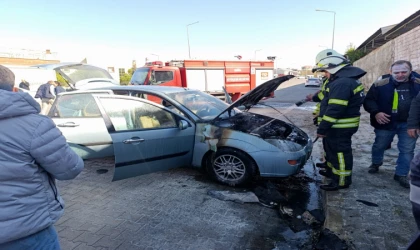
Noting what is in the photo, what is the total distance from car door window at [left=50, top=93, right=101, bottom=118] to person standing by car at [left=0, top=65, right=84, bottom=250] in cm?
311

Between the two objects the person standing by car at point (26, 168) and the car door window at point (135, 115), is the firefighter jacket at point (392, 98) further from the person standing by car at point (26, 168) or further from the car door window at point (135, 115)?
the person standing by car at point (26, 168)

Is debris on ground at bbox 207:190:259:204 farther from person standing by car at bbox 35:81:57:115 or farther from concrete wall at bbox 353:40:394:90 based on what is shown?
concrete wall at bbox 353:40:394:90

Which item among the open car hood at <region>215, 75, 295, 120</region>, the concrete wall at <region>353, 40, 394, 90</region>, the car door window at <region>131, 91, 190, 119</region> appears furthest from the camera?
the concrete wall at <region>353, 40, 394, 90</region>

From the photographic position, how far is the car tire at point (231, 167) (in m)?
3.48

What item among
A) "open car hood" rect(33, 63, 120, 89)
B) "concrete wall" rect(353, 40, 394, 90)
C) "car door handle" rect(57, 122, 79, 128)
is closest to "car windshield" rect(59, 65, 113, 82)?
"open car hood" rect(33, 63, 120, 89)

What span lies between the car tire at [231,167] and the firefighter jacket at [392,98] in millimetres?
1930

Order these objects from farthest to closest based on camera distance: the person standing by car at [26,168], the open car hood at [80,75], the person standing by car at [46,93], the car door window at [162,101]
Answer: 1. the person standing by car at [46,93]
2. the open car hood at [80,75]
3. the car door window at [162,101]
4. the person standing by car at [26,168]

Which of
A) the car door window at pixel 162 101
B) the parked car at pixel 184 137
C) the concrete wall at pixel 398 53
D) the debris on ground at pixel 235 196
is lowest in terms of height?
the debris on ground at pixel 235 196

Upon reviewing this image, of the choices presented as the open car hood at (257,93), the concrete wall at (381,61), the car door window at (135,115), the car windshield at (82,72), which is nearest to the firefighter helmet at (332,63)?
the open car hood at (257,93)

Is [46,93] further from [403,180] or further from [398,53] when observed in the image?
[398,53]

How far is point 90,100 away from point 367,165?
4920 mm

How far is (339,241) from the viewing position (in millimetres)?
2344

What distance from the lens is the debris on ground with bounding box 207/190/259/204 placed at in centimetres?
326

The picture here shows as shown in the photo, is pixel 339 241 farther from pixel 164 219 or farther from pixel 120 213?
pixel 120 213
